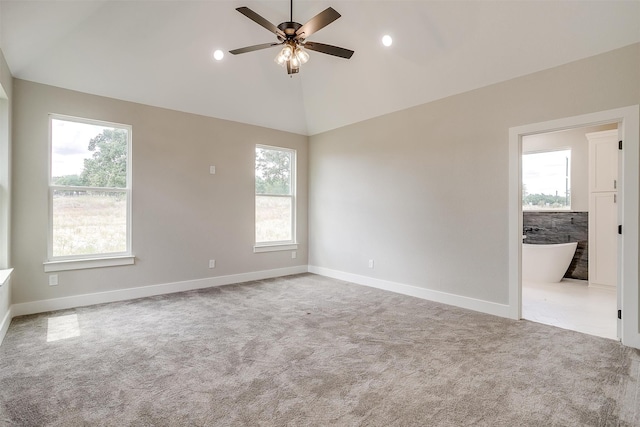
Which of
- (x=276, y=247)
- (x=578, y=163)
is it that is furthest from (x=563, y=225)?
(x=276, y=247)

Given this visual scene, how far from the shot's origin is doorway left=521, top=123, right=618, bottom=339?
4.71 metres

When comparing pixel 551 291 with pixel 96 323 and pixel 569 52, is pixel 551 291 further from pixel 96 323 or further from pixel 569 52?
pixel 96 323

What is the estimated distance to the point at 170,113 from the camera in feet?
15.8

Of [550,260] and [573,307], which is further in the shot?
[550,260]

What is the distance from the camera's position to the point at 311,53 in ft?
15.3

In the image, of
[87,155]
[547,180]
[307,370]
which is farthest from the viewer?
[547,180]

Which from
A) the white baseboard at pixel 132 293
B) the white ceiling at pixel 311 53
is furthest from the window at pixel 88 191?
the white ceiling at pixel 311 53

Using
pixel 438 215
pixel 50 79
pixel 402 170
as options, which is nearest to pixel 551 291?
pixel 438 215

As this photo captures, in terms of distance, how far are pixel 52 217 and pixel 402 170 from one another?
4.68 meters

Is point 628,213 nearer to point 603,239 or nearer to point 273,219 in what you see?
point 603,239

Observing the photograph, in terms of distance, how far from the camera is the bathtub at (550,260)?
5.50m

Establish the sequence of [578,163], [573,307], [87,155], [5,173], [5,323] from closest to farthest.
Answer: [5,323], [5,173], [573,307], [87,155], [578,163]

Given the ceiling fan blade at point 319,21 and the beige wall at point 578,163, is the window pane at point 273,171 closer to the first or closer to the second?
the ceiling fan blade at point 319,21

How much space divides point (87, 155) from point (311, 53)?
11.0ft
